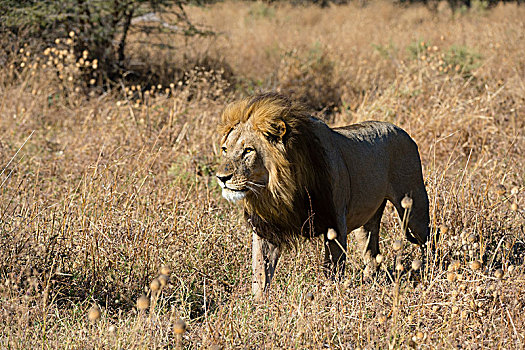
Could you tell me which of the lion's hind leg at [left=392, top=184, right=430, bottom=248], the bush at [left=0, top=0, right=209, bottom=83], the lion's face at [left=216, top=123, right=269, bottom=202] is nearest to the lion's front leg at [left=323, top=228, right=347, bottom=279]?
the lion's face at [left=216, top=123, right=269, bottom=202]

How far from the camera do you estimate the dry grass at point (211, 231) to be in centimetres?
300

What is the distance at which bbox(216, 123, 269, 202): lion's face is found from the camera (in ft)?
10.3

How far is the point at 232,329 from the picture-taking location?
2902 millimetres

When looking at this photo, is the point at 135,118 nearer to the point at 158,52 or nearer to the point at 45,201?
the point at 45,201

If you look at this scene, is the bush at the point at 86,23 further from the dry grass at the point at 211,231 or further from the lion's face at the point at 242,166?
the lion's face at the point at 242,166

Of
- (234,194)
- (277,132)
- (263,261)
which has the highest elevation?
(277,132)

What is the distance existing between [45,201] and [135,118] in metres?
2.33

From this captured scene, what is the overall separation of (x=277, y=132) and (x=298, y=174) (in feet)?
0.82

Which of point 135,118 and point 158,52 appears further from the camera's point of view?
point 158,52

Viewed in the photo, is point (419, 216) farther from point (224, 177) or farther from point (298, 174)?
point (224, 177)

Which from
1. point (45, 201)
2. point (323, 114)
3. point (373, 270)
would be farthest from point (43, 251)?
point (323, 114)

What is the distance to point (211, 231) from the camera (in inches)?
167

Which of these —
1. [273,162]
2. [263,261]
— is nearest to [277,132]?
[273,162]

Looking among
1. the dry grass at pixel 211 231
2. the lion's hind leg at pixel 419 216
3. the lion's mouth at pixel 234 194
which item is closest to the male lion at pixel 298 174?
the lion's mouth at pixel 234 194
